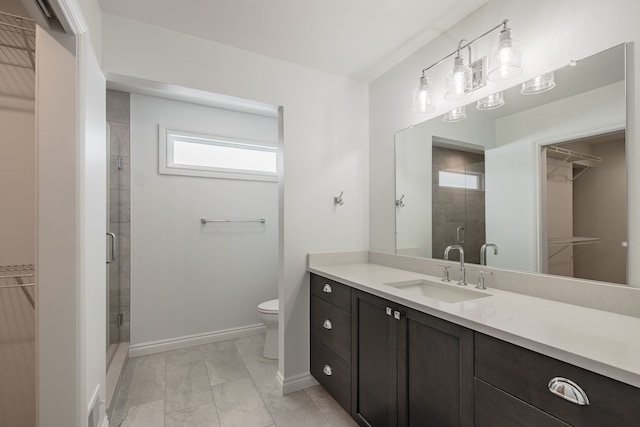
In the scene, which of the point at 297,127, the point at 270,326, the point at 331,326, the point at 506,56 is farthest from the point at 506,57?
the point at 270,326

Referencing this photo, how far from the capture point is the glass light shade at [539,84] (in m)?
1.39

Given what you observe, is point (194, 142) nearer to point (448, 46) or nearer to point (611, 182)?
point (448, 46)

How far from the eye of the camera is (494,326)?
99 centimetres

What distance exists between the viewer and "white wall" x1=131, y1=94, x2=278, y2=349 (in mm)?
2746

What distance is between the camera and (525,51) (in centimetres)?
149

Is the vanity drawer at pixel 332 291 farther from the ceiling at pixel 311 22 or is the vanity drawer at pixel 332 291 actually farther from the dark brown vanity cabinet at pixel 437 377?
the ceiling at pixel 311 22

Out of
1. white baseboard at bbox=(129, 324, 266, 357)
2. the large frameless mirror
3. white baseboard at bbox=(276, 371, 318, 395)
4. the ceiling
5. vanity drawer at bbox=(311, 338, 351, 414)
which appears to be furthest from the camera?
white baseboard at bbox=(129, 324, 266, 357)

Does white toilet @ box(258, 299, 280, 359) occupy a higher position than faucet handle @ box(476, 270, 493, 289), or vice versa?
faucet handle @ box(476, 270, 493, 289)

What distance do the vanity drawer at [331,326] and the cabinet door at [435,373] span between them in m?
0.46

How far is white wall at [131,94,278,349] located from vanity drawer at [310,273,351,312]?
1.23 m

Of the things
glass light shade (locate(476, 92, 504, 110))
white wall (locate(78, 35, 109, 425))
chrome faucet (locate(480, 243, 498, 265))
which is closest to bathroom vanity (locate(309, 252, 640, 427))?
chrome faucet (locate(480, 243, 498, 265))

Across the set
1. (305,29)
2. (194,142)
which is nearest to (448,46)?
(305,29)

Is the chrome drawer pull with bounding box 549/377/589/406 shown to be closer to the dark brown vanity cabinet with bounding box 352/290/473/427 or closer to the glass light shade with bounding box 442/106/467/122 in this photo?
the dark brown vanity cabinet with bounding box 352/290/473/427

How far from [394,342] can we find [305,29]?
6.30 ft
